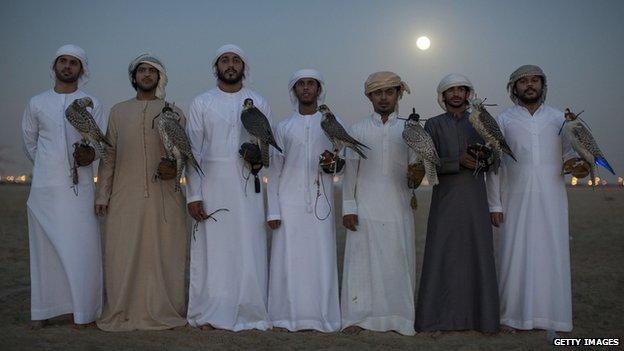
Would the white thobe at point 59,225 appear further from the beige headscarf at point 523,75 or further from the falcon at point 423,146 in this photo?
the beige headscarf at point 523,75

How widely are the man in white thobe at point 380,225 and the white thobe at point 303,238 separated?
6.5 inches

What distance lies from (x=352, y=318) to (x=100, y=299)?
2.28m

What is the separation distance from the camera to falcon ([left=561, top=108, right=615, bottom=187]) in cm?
500

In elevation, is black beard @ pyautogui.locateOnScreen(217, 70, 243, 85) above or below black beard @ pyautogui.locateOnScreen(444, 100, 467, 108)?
above

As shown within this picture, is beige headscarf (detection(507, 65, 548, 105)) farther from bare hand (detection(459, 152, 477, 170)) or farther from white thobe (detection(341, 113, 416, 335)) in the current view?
white thobe (detection(341, 113, 416, 335))

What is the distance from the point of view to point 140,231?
518 centimetres

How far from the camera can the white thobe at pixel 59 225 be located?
517 cm

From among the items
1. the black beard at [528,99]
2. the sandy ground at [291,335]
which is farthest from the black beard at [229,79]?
the black beard at [528,99]

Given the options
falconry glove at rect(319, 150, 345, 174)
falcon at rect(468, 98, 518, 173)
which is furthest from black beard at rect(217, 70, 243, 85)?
falcon at rect(468, 98, 518, 173)

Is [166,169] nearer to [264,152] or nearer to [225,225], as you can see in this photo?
[225,225]

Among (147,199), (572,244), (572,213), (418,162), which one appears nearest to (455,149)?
(418,162)

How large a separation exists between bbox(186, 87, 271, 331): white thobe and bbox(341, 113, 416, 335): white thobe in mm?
805

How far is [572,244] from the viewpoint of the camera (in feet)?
39.2

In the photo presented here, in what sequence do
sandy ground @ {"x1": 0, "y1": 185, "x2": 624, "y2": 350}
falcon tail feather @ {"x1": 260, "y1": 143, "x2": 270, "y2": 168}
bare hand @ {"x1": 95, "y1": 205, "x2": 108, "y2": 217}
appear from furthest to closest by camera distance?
1. bare hand @ {"x1": 95, "y1": 205, "x2": 108, "y2": 217}
2. falcon tail feather @ {"x1": 260, "y1": 143, "x2": 270, "y2": 168}
3. sandy ground @ {"x1": 0, "y1": 185, "x2": 624, "y2": 350}
